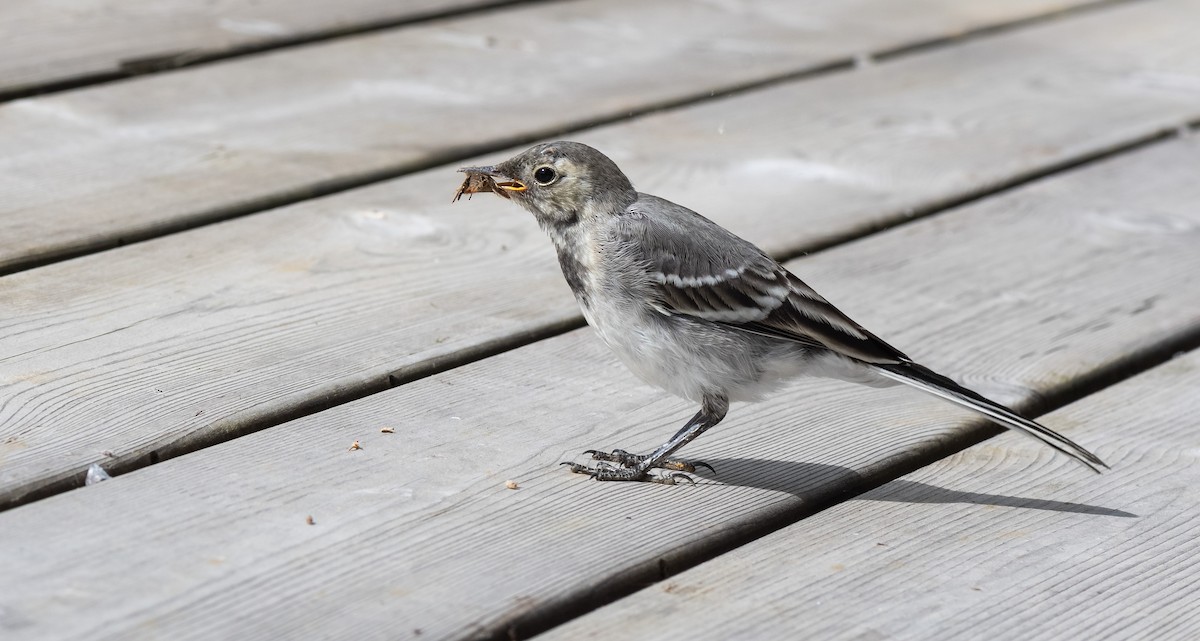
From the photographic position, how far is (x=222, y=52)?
15.2 ft

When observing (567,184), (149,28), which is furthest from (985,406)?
(149,28)

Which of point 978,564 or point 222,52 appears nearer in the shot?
point 978,564

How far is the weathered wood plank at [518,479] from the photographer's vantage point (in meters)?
1.99

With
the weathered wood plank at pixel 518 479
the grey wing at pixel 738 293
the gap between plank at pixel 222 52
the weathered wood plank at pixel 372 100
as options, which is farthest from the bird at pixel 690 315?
the gap between plank at pixel 222 52

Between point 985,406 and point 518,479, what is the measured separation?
2.77ft

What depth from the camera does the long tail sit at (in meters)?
2.55

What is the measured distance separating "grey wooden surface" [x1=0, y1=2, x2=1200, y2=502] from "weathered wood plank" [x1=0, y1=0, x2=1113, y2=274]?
0.46ft

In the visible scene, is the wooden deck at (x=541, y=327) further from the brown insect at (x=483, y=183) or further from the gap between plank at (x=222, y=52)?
the brown insect at (x=483, y=183)

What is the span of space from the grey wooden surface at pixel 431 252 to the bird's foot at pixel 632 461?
0.47 metres

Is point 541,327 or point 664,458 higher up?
point 541,327

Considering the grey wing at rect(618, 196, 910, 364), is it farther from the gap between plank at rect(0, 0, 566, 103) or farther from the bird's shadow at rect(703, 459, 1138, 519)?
the gap between plank at rect(0, 0, 566, 103)

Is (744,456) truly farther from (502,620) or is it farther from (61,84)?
(61,84)

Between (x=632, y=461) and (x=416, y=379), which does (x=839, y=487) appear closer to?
(x=632, y=461)

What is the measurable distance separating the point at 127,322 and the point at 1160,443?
81.7 inches
